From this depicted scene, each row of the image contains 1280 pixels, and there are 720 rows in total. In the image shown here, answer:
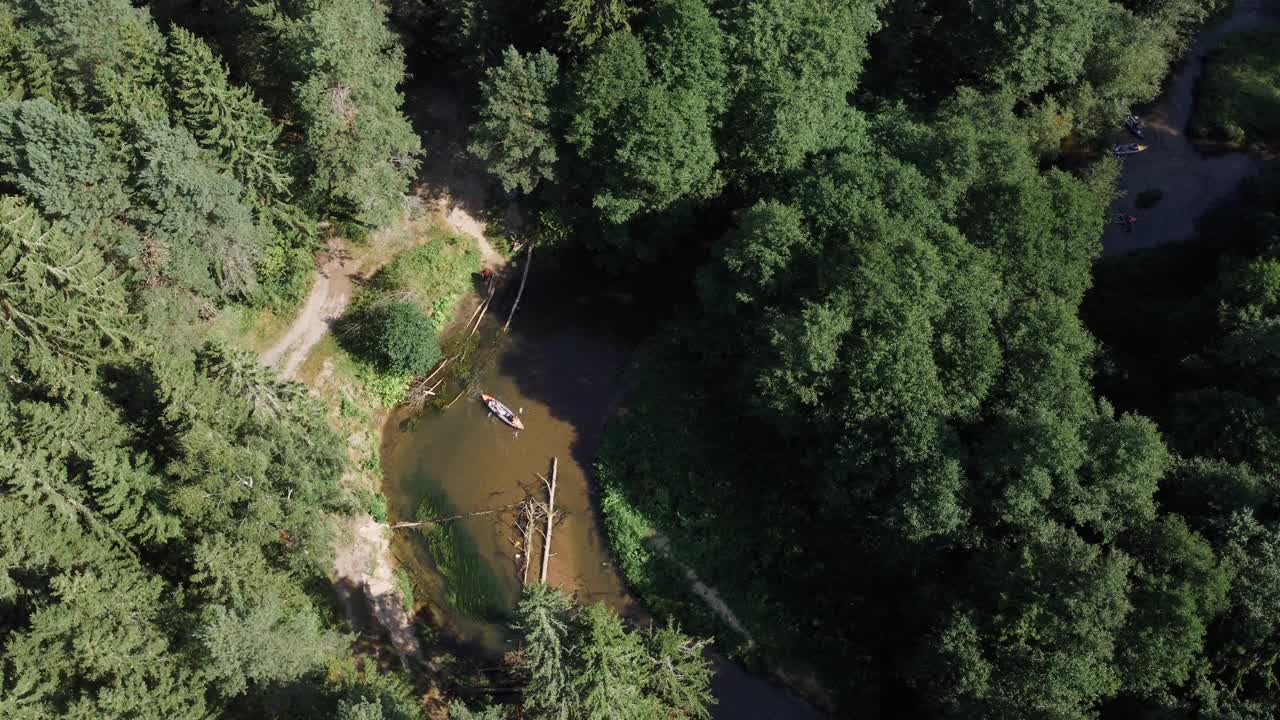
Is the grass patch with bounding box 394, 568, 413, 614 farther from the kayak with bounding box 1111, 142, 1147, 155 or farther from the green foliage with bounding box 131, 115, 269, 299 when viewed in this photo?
the kayak with bounding box 1111, 142, 1147, 155

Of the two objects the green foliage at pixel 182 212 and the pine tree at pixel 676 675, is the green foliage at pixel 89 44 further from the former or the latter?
the pine tree at pixel 676 675

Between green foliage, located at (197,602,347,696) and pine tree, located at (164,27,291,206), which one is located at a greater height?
pine tree, located at (164,27,291,206)

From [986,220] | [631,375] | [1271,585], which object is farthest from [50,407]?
[1271,585]

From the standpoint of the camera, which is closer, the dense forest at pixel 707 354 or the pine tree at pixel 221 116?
the dense forest at pixel 707 354

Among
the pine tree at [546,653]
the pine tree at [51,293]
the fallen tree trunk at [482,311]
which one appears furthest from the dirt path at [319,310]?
the pine tree at [546,653]

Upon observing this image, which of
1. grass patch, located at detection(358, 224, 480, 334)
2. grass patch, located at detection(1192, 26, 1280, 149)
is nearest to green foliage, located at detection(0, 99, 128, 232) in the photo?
grass patch, located at detection(358, 224, 480, 334)

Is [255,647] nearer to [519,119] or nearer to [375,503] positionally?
[375,503]

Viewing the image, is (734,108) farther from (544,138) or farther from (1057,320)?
(1057,320)

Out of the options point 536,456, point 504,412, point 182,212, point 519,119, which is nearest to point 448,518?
point 536,456
